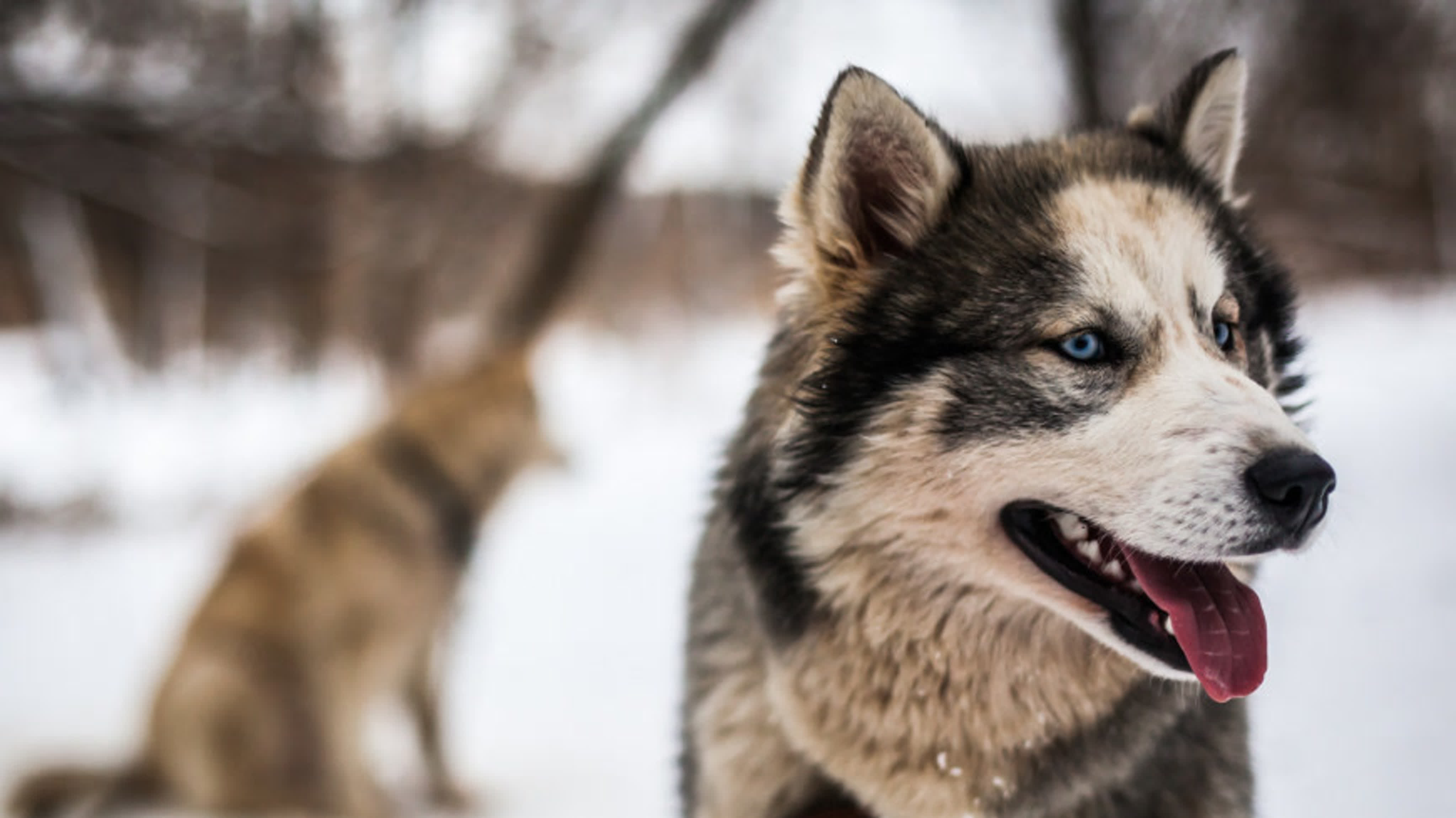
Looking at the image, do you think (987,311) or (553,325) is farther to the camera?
(553,325)

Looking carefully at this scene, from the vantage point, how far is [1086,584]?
4.99 ft

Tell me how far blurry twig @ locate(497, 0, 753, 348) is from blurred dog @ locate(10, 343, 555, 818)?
90cm

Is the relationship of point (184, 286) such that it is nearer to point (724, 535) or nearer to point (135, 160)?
point (135, 160)

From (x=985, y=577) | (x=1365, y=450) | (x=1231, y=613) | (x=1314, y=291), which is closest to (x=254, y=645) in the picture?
(x=985, y=577)

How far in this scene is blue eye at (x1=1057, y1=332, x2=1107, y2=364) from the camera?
1572 millimetres

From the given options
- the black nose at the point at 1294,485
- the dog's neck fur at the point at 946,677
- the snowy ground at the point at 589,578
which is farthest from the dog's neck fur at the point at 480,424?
the black nose at the point at 1294,485

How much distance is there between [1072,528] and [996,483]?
159mm

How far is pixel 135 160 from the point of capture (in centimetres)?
768

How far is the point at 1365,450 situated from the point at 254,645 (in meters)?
5.54

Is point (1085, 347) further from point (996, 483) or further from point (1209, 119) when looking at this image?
point (1209, 119)

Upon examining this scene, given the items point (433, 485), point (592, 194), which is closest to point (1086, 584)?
point (433, 485)

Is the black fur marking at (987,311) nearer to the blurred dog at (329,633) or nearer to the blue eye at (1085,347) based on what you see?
the blue eye at (1085,347)

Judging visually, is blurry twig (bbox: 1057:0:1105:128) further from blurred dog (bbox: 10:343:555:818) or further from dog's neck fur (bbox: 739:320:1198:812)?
dog's neck fur (bbox: 739:320:1198:812)

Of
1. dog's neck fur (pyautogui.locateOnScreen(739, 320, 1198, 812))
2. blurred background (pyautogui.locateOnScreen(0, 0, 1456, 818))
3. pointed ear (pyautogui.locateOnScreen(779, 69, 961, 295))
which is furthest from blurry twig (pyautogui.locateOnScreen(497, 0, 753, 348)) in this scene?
dog's neck fur (pyautogui.locateOnScreen(739, 320, 1198, 812))
